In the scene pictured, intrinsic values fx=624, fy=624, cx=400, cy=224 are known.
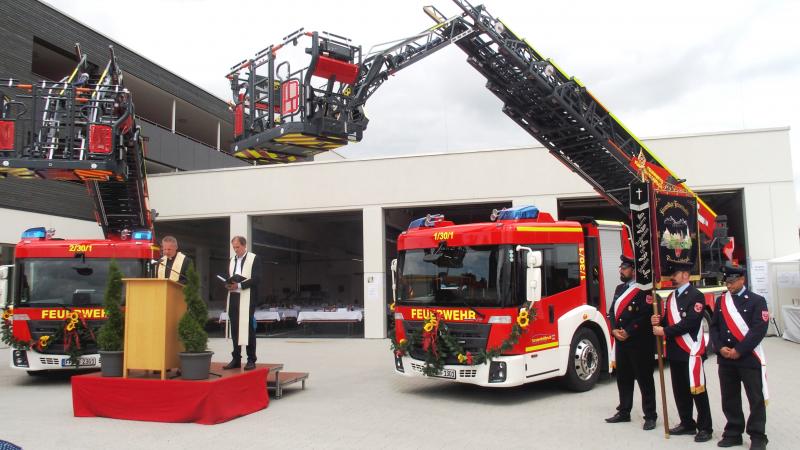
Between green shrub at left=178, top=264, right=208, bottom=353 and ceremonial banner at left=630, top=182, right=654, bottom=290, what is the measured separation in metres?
5.00

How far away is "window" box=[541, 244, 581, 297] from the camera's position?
861 centimetres

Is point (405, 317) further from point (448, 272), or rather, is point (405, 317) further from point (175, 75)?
point (175, 75)

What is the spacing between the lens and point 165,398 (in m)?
7.16

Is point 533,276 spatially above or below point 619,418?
above

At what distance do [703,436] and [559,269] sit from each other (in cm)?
312

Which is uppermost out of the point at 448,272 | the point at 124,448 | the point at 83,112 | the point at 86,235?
the point at 83,112

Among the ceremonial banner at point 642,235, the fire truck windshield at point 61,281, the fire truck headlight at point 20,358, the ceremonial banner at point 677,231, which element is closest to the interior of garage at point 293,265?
the fire truck windshield at point 61,281

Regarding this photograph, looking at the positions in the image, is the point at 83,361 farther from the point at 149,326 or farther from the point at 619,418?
the point at 619,418

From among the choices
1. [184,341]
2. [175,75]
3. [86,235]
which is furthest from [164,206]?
[184,341]

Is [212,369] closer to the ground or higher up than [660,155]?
closer to the ground

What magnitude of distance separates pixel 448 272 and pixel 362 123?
2.75m

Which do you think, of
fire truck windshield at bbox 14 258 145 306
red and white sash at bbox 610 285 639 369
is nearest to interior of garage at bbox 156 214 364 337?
fire truck windshield at bbox 14 258 145 306

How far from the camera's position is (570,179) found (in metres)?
17.1

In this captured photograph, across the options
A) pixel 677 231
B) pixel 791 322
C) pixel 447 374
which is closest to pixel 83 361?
pixel 447 374
